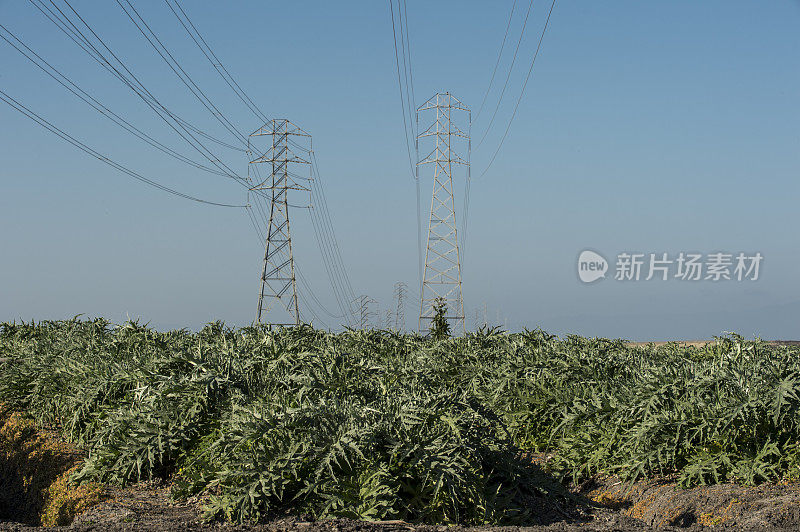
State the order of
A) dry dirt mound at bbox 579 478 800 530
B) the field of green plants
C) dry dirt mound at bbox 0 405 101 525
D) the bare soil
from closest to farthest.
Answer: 1. the bare soil
2. the field of green plants
3. dry dirt mound at bbox 579 478 800 530
4. dry dirt mound at bbox 0 405 101 525

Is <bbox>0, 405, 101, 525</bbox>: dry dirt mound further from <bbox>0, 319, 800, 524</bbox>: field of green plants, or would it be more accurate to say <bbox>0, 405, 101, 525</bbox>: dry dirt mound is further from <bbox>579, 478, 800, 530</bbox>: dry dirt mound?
<bbox>579, 478, 800, 530</bbox>: dry dirt mound

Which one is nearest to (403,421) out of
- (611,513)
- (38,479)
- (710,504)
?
(611,513)

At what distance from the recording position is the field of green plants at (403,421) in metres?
4.87

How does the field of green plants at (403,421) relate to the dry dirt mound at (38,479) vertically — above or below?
above

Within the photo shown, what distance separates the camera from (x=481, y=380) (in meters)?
8.92

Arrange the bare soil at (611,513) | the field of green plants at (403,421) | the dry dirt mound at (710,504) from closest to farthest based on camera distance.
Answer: the bare soil at (611,513), the field of green plants at (403,421), the dry dirt mound at (710,504)

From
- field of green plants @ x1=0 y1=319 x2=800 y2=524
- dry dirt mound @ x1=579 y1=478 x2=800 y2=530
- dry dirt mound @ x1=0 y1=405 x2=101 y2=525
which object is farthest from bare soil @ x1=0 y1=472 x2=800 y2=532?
dry dirt mound @ x1=0 y1=405 x2=101 y2=525

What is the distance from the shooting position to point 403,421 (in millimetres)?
5090

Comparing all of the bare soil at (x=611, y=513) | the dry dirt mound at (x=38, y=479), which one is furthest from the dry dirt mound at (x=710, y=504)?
the dry dirt mound at (x=38, y=479)

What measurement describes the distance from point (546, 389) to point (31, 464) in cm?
589

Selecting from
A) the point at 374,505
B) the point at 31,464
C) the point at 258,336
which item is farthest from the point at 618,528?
the point at 31,464

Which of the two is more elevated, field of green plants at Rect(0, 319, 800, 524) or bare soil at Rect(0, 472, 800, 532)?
field of green plants at Rect(0, 319, 800, 524)

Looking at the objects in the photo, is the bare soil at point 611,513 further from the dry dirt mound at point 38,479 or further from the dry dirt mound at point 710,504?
the dry dirt mound at point 38,479

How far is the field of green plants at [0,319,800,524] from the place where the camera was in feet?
16.0
